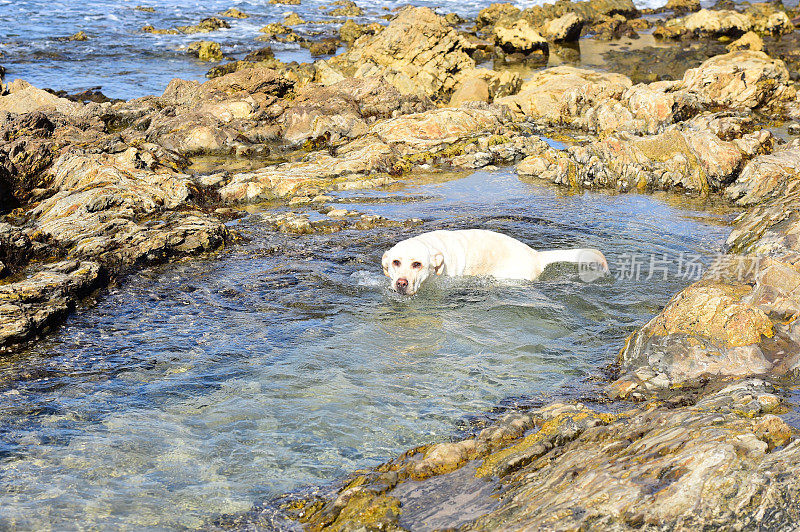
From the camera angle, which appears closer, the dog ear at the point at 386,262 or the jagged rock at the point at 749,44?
the dog ear at the point at 386,262

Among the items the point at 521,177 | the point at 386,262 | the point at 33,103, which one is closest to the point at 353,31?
the point at 33,103

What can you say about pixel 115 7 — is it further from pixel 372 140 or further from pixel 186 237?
pixel 186 237

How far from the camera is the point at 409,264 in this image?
336 inches

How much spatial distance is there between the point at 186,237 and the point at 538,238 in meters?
5.32

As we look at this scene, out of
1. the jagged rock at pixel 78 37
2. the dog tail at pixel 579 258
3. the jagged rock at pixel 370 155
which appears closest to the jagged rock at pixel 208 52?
the jagged rock at pixel 78 37

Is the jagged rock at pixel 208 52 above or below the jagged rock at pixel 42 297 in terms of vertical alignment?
above

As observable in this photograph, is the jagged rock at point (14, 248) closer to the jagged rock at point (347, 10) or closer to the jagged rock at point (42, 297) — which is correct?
the jagged rock at point (42, 297)

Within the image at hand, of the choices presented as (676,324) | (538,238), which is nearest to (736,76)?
(538,238)

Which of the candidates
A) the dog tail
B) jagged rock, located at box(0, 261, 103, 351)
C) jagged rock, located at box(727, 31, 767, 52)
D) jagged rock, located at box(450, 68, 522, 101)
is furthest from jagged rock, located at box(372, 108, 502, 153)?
jagged rock, located at box(727, 31, 767, 52)

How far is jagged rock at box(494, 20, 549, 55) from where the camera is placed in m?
32.4

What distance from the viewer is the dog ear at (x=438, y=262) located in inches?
342

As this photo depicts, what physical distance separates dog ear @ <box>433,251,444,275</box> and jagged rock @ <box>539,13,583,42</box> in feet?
97.9

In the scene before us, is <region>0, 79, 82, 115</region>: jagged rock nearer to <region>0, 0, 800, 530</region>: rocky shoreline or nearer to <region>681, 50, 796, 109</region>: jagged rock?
<region>0, 0, 800, 530</region>: rocky shoreline

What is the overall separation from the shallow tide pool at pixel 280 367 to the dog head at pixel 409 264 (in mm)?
275
